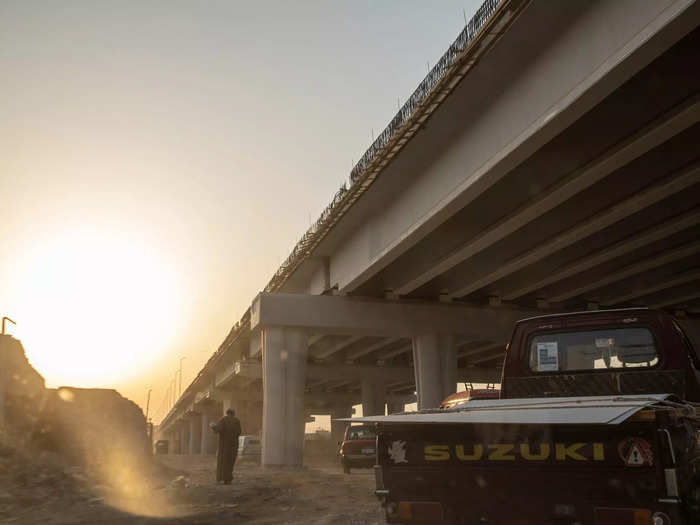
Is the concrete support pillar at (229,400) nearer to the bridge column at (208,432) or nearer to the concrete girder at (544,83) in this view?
the bridge column at (208,432)

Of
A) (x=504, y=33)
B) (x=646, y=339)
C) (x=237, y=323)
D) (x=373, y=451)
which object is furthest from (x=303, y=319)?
(x=646, y=339)

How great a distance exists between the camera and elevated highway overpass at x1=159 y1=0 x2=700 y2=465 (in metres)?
12.3

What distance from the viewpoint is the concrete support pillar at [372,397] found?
52.7 meters

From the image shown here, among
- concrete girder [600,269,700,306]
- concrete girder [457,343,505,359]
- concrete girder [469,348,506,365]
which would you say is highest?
concrete girder [469,348,506,365]

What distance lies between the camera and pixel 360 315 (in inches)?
1112

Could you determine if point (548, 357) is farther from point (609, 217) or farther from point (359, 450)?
point (359, 450)

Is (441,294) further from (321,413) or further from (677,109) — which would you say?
(321,413)

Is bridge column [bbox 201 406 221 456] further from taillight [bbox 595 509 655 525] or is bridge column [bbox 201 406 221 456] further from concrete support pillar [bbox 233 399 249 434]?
taillight [bbox 595 509 655 525]

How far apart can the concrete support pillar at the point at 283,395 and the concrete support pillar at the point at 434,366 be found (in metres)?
5.27

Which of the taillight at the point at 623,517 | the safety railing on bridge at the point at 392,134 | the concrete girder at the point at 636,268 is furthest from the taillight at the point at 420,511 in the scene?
the concrete girder at the point at 636,268

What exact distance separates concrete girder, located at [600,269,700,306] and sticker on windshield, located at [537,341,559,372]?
21.0 meters

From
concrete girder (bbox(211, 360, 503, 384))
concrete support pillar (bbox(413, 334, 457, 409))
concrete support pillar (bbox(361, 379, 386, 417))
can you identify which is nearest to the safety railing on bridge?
concrete support pillar (bbox(413, 334, 457, 409))

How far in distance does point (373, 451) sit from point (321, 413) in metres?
79.1

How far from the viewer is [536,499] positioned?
4.77m
